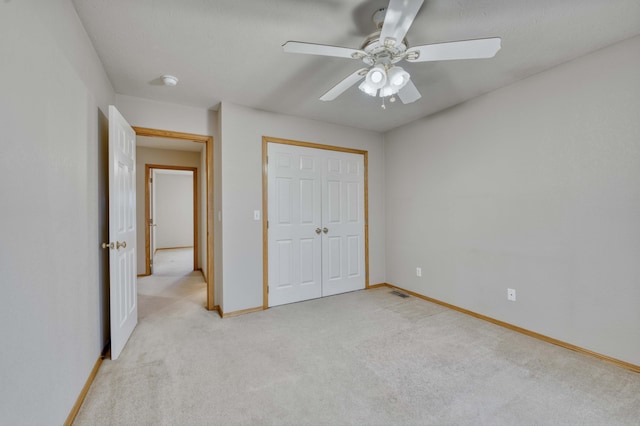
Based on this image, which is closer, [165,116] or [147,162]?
[165,116]

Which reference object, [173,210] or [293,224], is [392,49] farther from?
[173,210]

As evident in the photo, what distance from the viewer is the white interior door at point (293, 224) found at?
3322 mm

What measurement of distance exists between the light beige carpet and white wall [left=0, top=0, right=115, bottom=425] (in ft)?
1.50

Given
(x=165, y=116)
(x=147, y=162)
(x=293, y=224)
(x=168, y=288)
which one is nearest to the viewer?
(x=165, y=116)

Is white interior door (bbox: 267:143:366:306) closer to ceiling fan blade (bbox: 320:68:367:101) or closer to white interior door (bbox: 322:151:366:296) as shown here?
white interior door (bbox: 322:151:366:296)

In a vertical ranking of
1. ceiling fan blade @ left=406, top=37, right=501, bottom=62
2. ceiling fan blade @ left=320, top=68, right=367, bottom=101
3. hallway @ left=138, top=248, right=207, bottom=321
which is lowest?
hallway @ left=138, top=248, right=207, bottom=321

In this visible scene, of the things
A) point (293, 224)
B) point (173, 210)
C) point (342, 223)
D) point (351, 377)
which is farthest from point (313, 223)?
point (173, 210)

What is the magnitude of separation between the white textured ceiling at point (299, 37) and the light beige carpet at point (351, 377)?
2338mm

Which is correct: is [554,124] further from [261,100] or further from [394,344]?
[261,100]

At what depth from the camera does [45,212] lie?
4.21 feet

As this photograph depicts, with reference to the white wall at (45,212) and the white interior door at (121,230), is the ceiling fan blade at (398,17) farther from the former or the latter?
the white interior door at (121,230)

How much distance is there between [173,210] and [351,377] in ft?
26.8

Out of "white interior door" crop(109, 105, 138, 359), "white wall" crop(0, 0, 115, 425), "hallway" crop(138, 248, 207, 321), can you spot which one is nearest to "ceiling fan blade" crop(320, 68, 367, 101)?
"white wall" crop(0, 0, 115, 425)

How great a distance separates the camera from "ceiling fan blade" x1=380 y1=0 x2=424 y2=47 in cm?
121
